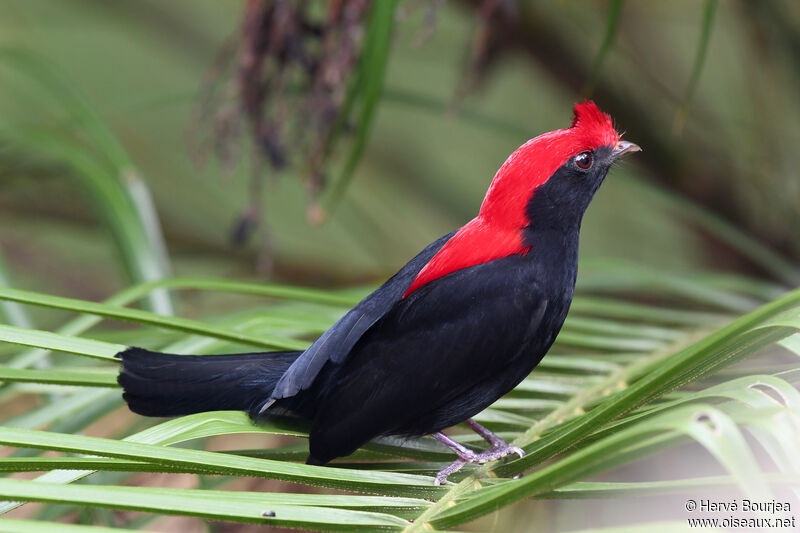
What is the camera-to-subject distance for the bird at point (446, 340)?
3.17ft

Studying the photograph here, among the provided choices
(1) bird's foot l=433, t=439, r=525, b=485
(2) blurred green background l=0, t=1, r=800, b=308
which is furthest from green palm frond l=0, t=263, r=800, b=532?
(2) blurred green background l=0, t=1, r=800, b=308

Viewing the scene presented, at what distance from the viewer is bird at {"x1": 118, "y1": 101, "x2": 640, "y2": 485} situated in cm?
97

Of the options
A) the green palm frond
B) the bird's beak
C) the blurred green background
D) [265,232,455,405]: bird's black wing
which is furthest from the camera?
the blurred green background

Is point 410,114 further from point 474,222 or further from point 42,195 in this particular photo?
point 474,222

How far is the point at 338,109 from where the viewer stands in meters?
1.91

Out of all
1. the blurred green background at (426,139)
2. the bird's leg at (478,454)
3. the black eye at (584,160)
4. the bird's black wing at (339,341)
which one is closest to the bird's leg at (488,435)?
the bird's leg at (478,454)

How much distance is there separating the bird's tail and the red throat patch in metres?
0.25

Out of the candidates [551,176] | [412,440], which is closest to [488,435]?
[412,440]

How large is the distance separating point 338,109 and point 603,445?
1.47 m

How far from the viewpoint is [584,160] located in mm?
1036

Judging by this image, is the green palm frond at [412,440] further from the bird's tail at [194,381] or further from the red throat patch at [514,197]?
the red throat patch at [514,197]

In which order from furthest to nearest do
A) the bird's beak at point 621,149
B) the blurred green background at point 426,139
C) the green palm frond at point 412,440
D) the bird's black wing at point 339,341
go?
1. the blurred green background at point 426,139
2. the bird's beak at point 621,149
3. the bird's black wing at point 339,341
4. the green palm frond at point 412,440

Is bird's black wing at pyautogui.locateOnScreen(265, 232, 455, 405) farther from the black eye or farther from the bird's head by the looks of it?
the black eye

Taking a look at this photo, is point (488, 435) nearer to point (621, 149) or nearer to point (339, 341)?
point (339, 341)
